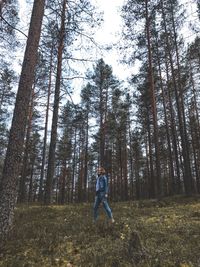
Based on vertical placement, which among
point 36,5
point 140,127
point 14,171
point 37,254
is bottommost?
point 37,254

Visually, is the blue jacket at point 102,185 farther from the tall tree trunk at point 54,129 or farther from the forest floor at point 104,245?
the tall tree trunk at point 54,129

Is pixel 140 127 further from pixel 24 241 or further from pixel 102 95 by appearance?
pixel 24 241

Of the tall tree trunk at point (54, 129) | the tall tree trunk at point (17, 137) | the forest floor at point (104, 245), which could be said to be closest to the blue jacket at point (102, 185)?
the forest floor at point (104, 245)

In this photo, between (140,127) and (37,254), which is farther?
(140,127)

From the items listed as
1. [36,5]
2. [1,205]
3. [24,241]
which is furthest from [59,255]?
[36,5]

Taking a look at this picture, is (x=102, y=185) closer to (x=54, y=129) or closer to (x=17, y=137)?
(x=17, y=137)

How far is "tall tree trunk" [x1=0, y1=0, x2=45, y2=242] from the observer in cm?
601

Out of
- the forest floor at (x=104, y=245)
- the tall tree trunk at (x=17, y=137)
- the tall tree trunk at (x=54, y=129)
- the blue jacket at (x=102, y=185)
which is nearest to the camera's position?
the forest floor at (x=104, y=245)

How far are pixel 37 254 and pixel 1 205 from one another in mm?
1555

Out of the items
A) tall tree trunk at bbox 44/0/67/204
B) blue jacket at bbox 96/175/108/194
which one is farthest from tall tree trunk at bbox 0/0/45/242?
tall tree trunk at bbox 44/0/67/204

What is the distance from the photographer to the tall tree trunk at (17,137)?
6.01 metres

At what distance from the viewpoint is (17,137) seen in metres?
6.61

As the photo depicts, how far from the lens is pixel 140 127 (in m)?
29.3

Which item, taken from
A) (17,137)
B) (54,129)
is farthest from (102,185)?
(54,129)
